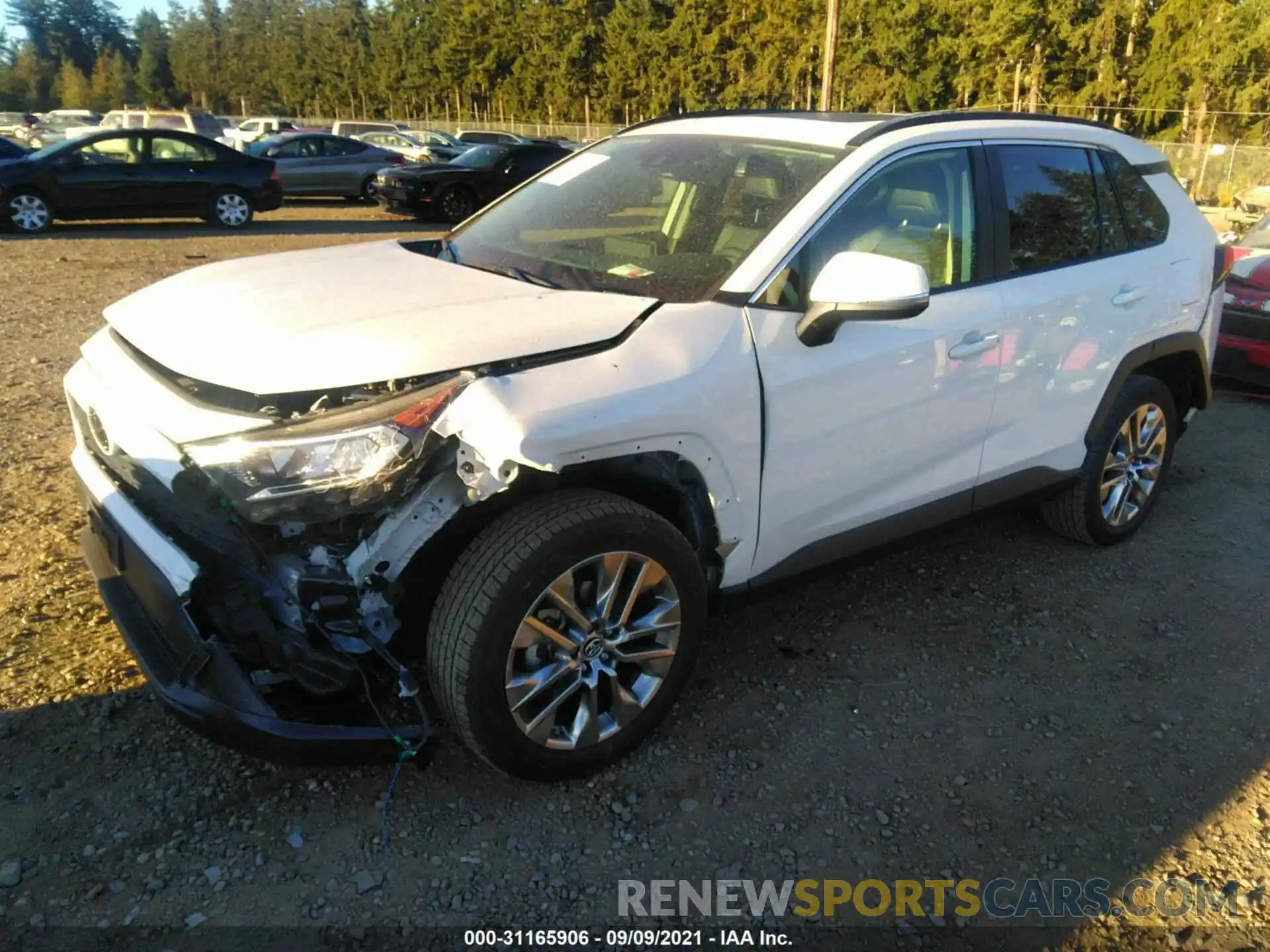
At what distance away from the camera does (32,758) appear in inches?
114

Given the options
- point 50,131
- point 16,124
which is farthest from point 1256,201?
point 16,124

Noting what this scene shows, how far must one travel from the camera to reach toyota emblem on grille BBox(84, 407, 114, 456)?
3.03m

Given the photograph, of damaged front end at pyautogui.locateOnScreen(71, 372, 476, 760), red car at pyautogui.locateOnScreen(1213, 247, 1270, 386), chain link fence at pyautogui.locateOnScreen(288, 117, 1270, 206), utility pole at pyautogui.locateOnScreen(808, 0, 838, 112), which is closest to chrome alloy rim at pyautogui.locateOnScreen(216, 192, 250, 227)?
chain link fence at pyautogui.locateOnScreen(288, 117, 1270, 206)

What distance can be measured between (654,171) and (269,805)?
2.55 metres

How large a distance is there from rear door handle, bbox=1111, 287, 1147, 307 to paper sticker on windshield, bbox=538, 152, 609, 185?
86.4 inches

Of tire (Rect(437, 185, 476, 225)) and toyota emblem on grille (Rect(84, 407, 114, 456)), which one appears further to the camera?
tire (Rect(437, 185, 476, 225))

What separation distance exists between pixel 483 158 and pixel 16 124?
40521 mm

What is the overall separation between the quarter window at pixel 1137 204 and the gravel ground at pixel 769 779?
1.45 meters

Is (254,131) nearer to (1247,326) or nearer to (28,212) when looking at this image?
(28,212)

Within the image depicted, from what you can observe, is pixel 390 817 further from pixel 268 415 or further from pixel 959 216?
pixel 959 216

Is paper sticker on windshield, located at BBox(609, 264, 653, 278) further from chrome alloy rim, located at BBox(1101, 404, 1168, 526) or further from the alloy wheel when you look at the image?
the alloy wheel

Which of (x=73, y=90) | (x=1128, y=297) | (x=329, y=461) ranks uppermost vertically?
(x=73, y=90)

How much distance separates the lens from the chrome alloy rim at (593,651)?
2.70 meters

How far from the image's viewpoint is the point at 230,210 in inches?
606
